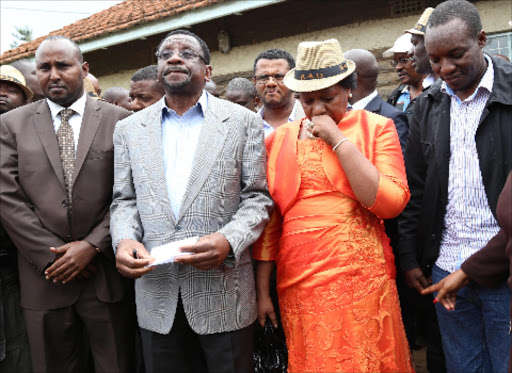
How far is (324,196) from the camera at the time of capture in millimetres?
2549

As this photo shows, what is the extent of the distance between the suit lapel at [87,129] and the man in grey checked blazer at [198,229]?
0.36 m

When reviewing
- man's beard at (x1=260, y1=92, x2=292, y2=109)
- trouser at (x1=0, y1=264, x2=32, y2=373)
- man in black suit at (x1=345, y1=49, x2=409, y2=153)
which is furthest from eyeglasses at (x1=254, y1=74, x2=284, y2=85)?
trouser at (x1=0, y1=264, x2=32, y2=373)

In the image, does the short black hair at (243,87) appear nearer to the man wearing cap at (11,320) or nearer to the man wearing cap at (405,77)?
the man wearing cap at (405,77)

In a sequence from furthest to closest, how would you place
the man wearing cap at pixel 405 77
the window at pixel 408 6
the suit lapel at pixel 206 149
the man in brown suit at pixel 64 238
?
the window at pixel 408 6 → the man wearing cap at pixel 405 77 → the man in brown suit at pixel 64 238 → the suit lapel at pixel 206 149

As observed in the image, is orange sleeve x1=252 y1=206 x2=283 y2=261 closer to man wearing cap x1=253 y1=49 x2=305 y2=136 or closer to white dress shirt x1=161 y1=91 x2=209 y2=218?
white dress shirt x1=161 y1=91 x2=209 y2=218

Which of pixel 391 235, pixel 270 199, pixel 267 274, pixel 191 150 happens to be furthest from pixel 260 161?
pixel 391 235

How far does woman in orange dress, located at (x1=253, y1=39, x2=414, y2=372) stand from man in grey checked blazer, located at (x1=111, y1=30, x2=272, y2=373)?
0.66 feet

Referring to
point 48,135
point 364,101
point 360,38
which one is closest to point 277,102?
point 364,101

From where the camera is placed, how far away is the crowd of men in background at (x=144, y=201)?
246 centimetres

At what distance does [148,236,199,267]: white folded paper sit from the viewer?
2.27 meters

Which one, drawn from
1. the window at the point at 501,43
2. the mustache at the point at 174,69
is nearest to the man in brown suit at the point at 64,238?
the mustache at the point at 174,69

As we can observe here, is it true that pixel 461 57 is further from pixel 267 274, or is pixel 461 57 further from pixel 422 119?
pixel 267 274

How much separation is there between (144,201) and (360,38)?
5.36 meters

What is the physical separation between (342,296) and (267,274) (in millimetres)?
487
